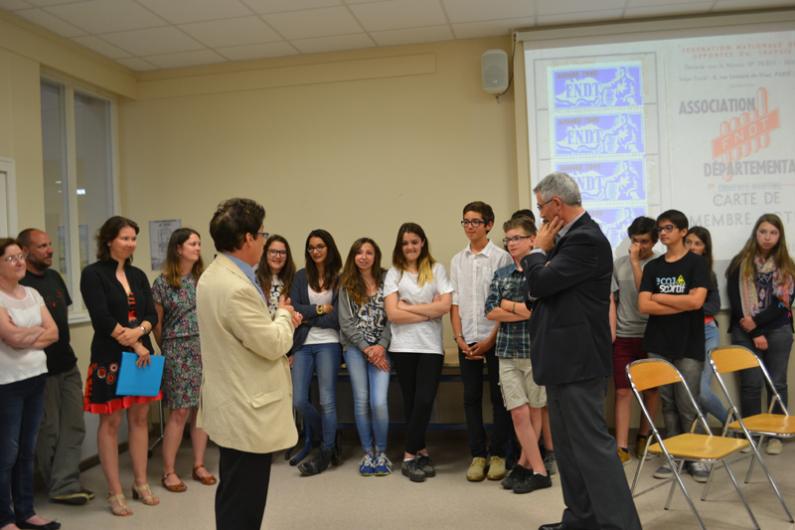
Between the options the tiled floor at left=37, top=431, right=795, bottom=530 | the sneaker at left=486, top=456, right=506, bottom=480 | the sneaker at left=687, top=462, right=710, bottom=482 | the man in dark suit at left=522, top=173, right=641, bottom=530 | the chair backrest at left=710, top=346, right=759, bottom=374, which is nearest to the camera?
the man in dark suit at left=522, top=173, right=641, bottom=530

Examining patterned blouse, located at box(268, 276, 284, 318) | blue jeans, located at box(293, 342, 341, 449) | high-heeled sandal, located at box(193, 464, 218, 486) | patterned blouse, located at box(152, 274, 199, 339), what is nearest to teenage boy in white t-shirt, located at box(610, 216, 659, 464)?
blue jeans, located at box(293, 342, 341, 449)

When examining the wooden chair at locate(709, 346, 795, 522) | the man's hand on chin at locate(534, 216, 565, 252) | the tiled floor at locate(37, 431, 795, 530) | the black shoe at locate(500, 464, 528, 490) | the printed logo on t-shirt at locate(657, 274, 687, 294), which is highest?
the man's hand on chin at locate(534, 216, 565, 252)

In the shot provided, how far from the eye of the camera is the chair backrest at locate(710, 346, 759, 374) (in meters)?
3.80

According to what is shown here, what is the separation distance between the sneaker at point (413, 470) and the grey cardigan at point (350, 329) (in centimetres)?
77

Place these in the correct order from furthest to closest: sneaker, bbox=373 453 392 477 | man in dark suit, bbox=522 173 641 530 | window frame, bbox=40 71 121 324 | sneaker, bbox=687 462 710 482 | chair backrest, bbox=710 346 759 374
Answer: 1. window frame, bbox=40 71 121 324
2. sneaker, bbox=373 453 392 477
3. sneaker, bbox=687 462 710 482
4. chair backrest, bbox=710 346 759 374
5. man in dark suit, bbox=522 173 641 530

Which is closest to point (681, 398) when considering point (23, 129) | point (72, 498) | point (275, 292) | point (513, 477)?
point (513, 477)

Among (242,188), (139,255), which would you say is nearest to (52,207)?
(139,255)

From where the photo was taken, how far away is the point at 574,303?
2828 millimetres

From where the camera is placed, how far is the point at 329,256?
4586 millimetres

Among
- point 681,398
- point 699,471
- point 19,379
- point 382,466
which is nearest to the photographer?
point 19,379

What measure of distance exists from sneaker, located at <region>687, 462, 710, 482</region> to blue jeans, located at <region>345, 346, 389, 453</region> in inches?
76.8

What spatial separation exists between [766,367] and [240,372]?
3961mm

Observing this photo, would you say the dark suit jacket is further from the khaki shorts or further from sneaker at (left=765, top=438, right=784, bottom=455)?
sneaker at (left=765, top=438, right=784, bottom=455)

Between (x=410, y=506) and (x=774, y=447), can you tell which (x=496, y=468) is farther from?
(x=774, y=447)
